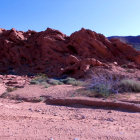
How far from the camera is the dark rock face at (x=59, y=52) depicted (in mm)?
20425

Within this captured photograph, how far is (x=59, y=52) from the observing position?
→ 22766mm

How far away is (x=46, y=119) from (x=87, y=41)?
1694 cm

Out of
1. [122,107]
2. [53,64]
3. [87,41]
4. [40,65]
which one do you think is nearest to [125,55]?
[87,41]

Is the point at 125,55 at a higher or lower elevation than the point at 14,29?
lower

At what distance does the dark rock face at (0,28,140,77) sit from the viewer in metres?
20.4

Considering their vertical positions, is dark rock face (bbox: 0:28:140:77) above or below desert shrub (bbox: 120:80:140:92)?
above

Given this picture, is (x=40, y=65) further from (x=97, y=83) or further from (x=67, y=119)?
(x=67, y=119)

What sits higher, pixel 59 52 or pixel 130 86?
pixel 59 52

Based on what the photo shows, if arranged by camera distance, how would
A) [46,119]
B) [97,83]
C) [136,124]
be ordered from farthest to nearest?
[97,83] < [46,119] < [136,124]

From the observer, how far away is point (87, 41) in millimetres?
22188

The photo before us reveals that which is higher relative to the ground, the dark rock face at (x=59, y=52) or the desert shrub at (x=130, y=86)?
the dark rock face at (x=59, y=52)

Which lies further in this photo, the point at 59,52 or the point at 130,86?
the point at 59,52

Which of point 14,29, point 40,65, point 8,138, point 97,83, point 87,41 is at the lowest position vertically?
point 8,138

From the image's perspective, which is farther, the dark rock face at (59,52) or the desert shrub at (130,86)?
the dark rock face at (59,52)
